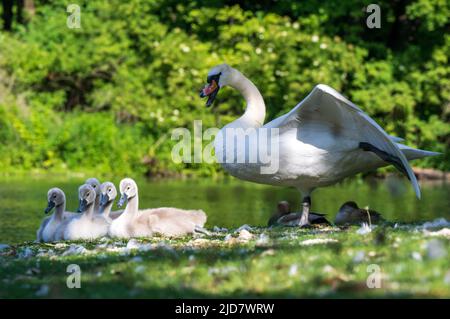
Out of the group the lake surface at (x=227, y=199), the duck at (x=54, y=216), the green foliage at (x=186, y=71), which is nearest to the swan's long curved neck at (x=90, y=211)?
the duck at (x=54, y=216)

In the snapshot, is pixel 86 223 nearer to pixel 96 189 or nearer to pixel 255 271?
pixel 96 189

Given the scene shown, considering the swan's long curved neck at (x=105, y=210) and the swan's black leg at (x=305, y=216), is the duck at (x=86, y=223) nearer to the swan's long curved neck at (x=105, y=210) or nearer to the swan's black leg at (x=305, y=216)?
the swan's long curved neck at (x=105, y=210)

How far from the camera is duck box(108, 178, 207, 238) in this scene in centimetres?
1108

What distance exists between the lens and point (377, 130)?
952 centimetres

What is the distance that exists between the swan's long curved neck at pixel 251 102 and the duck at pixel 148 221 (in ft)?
4.60

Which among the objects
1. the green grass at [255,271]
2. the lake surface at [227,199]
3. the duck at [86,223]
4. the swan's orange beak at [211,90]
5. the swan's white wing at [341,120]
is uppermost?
the swan's orange beak at [211,90]

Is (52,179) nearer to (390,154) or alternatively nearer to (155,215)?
(155,215)

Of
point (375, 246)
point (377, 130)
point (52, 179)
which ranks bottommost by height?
point (52, 179)

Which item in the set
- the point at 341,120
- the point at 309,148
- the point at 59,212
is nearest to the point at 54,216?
the point at 59,212

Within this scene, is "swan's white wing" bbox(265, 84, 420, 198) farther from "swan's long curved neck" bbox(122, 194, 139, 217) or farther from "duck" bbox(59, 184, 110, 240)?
"duck" bbox(59, 184, 110, 240)

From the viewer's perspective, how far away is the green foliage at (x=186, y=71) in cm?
2684

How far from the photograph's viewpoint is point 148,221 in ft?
37.1
